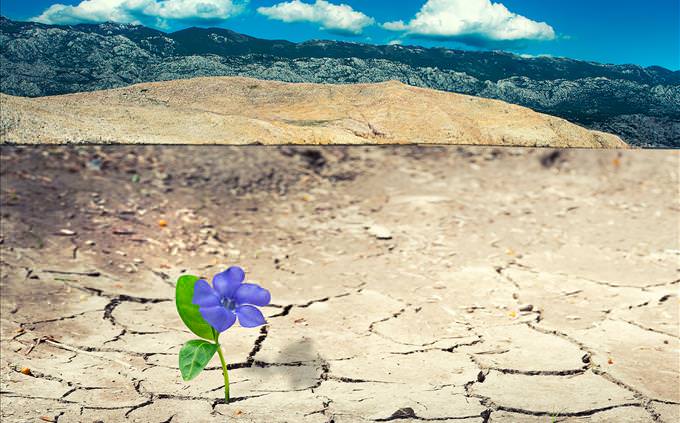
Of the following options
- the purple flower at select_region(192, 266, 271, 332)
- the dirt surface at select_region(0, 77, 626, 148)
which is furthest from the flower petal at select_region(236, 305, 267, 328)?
the dirt surface at select_region(0, 77, 626, 148)

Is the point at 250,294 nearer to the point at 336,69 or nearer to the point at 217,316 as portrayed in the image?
the point at 217,316

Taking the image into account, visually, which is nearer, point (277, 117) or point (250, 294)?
point (250, 294)

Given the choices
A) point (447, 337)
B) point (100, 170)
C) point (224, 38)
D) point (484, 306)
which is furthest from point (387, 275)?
point (100, 170)

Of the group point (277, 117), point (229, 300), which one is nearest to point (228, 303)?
point (229, 300)

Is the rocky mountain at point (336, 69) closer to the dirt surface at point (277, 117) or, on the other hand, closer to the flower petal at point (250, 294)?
the dirt surface at point (277, 117)

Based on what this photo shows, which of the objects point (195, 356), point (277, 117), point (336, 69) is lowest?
point (195, 356)

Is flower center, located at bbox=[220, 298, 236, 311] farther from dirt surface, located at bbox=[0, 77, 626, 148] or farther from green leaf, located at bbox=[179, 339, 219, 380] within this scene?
dirt surface, located at bbox=[0, 77, 626, 148]

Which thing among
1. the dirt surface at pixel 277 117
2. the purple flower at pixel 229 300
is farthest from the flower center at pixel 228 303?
the dirt surface at pixel 277 117
